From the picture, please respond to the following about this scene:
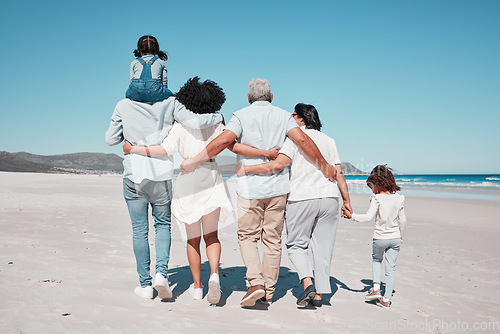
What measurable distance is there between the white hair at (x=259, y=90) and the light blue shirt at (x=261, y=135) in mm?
59

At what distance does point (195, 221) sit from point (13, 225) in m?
4.71

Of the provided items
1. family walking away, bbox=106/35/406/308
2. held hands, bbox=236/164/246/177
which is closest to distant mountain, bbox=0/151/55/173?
family walking away, bbox=106/35/406/308

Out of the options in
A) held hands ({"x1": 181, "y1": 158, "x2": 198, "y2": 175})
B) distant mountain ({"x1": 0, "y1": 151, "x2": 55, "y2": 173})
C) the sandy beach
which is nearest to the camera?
the sandy beach

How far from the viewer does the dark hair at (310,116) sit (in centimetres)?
338

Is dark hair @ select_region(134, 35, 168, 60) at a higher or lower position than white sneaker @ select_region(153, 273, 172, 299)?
higher

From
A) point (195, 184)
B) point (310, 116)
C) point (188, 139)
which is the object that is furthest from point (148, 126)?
point (310, 116)

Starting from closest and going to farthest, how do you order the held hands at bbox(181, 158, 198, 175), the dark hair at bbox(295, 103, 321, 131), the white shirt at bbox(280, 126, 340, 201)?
the held hands at bbox(181, 158, 198, 175), the white shirt at bbox(280, 126, 340, 201), the dark hair at bbox(295, 103, 321, 131)

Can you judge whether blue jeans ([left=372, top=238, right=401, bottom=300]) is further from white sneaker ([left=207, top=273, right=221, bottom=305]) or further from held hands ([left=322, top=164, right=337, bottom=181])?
white sneaker ([left=207, top=273, right=221, bottom=305])

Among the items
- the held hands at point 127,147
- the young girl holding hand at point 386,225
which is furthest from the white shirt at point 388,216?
the held hands at point 127,147

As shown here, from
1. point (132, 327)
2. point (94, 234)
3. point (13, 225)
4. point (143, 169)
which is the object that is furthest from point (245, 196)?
point (13, 225)

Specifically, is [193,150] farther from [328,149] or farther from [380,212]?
[380,212]

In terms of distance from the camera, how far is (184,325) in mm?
2535

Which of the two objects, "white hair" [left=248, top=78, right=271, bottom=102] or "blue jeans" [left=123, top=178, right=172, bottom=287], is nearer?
"blue jeans" [left=123, top=178, right=172, bottom=287]

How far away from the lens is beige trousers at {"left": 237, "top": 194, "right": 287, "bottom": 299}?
310 centimetres
